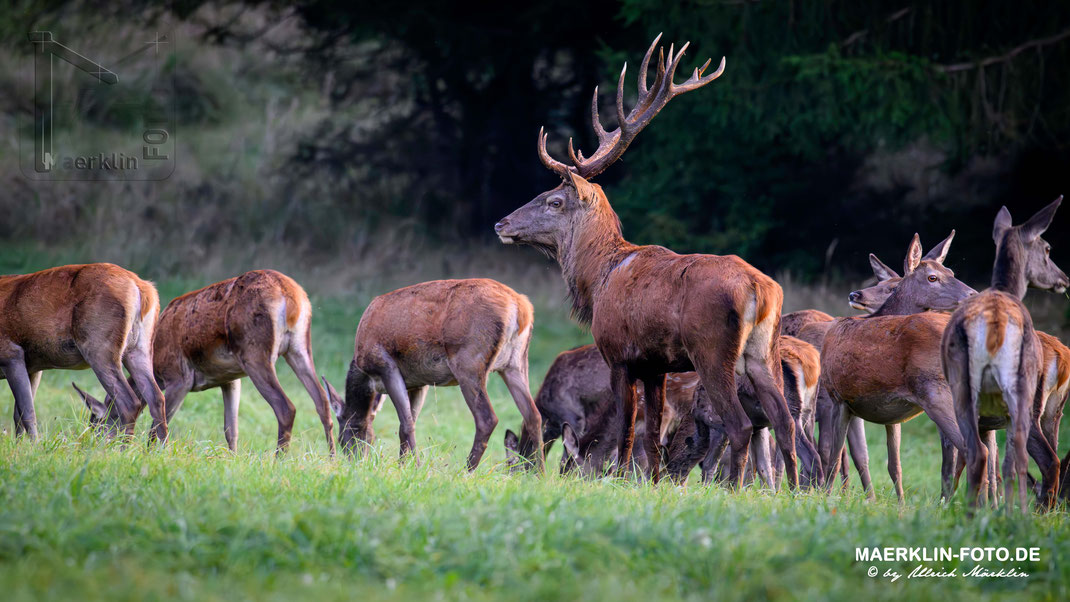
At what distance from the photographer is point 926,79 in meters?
16.0

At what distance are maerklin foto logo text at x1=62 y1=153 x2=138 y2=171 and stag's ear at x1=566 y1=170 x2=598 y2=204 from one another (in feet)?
47.9

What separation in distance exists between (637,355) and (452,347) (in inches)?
77.0

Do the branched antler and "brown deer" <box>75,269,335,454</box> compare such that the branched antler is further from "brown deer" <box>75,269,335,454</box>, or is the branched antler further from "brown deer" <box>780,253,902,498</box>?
"brown deer" <box>75,269,335,454</box>

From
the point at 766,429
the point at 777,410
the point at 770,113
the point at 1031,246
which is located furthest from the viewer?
the point at 770,113

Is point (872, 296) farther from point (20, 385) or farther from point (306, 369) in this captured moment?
point (20, 385)

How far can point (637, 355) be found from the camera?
7.63m

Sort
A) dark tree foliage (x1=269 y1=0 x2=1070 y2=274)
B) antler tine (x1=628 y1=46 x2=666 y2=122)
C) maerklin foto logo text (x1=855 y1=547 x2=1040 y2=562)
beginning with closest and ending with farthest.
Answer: maerklin foto logo text (x1=855 y1=547 x2=1040 y2=562), antler tine (x1=628 y1=46 x2=666 y2=122), dark tree foliage (x1=269 y1=0 x2=1070 y2=274)

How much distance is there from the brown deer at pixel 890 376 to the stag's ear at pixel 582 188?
7.60 ft

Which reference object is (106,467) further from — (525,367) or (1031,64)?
(1031,64)

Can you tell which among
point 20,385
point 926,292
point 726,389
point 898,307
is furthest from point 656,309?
point 20,385

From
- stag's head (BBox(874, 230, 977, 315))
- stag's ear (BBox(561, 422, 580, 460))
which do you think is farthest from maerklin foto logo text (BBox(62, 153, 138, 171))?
stag's head (BBox(874, 230, 977, 315))

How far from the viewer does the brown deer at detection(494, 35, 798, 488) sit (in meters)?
7.07

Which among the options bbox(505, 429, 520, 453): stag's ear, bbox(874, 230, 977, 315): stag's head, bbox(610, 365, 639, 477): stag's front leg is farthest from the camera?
bbox(505, 429, 520, 453): stag's ear

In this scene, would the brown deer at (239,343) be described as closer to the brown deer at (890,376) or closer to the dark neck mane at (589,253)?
the dark neck mane at (589,253)
